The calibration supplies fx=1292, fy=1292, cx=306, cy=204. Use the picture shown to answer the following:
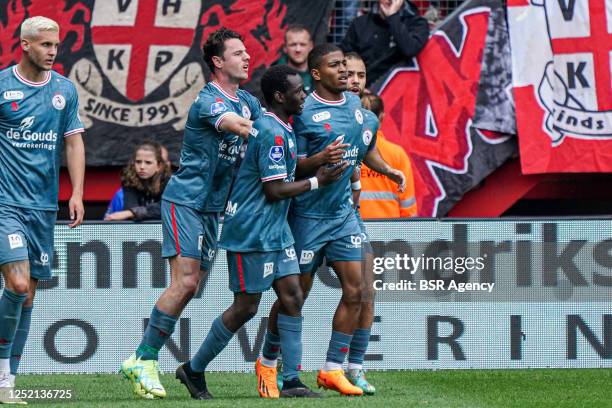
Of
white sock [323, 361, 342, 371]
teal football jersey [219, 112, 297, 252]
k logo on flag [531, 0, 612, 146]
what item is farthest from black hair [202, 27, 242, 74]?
k logo on flag [531, 0, 612, 146]

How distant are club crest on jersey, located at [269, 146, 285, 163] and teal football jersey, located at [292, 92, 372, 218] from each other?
433 millimetres

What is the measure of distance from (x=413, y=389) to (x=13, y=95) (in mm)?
3087

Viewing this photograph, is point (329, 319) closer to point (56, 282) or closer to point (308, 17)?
point (56, 282)

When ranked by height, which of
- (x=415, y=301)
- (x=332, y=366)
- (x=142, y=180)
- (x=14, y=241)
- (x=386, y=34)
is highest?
(x=386, y=34)

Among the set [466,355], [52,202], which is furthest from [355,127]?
[466,355]

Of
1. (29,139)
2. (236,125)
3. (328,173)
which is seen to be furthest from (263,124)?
(29,139)

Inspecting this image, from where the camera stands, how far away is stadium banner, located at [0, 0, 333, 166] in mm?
12461

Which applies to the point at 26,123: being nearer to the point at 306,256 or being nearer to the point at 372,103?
the point at 306,256

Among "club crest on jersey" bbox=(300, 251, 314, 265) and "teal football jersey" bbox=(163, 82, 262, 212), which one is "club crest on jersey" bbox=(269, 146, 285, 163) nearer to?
"teal football jersey" bbox=(163, 82, 262, 212)

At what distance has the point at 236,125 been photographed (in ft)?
23.9

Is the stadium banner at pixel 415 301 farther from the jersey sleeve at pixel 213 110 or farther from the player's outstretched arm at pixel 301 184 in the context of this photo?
the jersey sleeve at pixel 213 110

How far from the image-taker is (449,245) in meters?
9.77

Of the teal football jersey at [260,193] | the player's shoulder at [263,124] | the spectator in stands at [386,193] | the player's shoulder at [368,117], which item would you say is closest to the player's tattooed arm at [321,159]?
the teal football jersey at [260,193]

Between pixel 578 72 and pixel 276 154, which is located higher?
pixel 578 72
